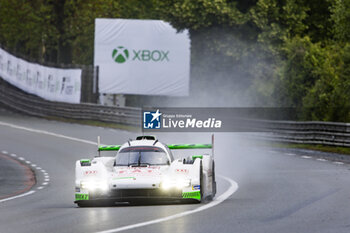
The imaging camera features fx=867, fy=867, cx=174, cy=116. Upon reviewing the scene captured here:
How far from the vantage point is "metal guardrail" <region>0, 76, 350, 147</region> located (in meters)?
32.8

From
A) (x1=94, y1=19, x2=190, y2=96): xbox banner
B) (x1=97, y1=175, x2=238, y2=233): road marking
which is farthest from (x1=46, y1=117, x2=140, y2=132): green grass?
(x1=97, y1=175, x2=238, y2=233): road marking

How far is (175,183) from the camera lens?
1495 centimetres

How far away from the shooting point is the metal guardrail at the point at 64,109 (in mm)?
44219

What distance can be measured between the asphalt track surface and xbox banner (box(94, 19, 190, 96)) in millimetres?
19603

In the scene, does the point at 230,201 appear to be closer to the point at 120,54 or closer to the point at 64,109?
the point at 64,109

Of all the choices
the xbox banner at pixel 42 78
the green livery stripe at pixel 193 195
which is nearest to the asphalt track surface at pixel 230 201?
the green livery stripe at pixel 193 195

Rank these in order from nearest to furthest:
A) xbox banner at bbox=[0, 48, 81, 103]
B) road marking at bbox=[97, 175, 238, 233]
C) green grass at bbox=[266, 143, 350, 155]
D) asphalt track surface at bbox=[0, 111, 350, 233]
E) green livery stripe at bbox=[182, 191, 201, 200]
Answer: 1. road marking at bbox=[97, 175, 238, 233]
2. asphalt track surface at bbox=[0, 111, 350, 233]
3. green livery stripe at bbox=[182, 191, 201, 200]
4. green grass at bbox=[266, 143, 350, 155]
5. xbox banner at bbox=[0, 48, 81, 103]

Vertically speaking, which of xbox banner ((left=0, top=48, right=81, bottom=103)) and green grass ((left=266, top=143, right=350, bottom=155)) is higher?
xbox banner ((left=0, top=48, right=81, bottom=103))

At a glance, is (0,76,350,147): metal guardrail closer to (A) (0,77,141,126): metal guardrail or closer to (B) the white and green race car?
(A) (0,77,141,126): metal guardrail

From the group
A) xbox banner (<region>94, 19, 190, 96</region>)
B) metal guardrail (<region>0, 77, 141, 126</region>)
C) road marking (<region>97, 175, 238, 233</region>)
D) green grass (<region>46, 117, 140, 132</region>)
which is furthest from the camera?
xbox banner (<region>94, 19, 190, 96</region>)

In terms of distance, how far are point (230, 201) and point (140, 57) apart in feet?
132

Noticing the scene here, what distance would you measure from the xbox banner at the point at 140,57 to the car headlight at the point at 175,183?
39442mm

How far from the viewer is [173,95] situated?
54.8 m

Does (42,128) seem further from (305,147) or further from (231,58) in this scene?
(305,147)
